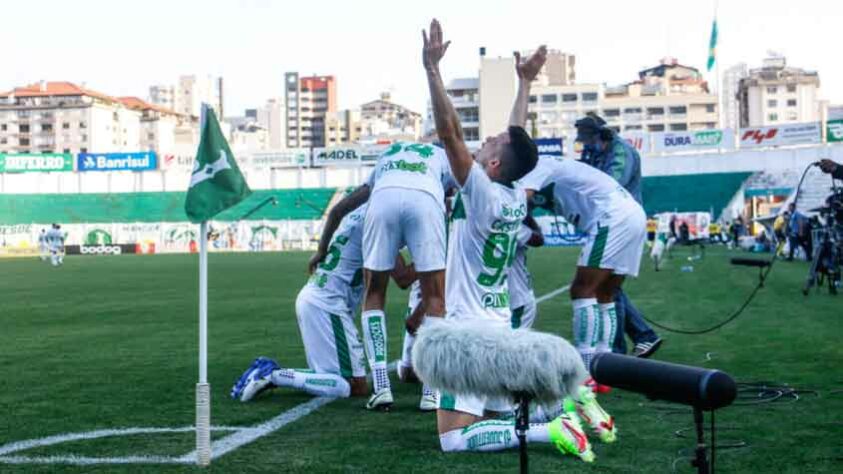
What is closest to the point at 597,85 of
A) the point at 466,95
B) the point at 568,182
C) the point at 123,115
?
the point at 466,95

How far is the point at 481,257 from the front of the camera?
18.0 feet

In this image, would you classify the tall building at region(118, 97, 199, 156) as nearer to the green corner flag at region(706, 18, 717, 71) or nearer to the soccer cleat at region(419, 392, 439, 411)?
the green corner flag at region(706, 18, 717, 71)

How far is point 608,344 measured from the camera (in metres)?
7.60

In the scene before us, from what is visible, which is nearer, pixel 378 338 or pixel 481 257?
pixel 481 257

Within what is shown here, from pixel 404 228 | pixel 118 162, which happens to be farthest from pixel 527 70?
pixel 118 162

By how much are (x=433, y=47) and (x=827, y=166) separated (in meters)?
5.81

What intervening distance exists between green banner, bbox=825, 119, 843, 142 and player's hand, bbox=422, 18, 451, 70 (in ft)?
223

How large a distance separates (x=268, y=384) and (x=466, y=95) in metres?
129

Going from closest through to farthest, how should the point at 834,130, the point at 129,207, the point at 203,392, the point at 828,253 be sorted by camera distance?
the point at 203,392 < the point at 828,253 < the point at 834,130 < the point at 129,207

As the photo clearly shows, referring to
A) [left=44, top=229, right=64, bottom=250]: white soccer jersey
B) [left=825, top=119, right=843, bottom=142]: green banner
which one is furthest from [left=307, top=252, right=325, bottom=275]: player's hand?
[left=825, top=119, right=843, bottom=142]: green banner

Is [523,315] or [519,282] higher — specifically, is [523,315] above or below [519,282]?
below

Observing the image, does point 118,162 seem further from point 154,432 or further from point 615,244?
point 154,432

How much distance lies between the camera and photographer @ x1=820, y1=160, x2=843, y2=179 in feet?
31.1

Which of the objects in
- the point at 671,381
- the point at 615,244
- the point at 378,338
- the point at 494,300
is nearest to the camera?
the point at 671,381
